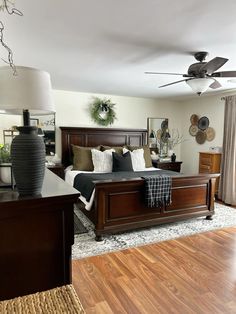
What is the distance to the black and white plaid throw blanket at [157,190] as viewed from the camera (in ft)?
10.2

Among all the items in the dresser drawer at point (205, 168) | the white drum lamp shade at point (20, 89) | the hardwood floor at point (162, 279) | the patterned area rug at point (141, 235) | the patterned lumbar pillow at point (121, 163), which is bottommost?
the hardwood floor at point (162, 279)

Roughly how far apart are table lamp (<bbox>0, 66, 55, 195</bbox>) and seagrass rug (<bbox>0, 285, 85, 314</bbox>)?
0.46 meters

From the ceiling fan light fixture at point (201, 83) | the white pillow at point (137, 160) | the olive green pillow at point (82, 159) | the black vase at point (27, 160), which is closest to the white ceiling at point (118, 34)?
the ceiling fan light fixture at point (201, 83)

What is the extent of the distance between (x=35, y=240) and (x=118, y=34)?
6.32 feet

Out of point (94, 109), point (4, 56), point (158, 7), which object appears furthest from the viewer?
point (94, 109)

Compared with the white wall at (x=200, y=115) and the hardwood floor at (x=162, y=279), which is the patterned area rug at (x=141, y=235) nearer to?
the hardwood floor at (x=162, y=279)

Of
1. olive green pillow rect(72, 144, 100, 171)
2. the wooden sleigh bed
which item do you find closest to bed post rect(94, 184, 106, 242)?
the wooden sleigh bed

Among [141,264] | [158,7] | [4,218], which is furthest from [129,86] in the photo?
[4,218]

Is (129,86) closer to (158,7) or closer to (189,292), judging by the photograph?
(158,7)

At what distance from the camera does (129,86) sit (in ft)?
14.4

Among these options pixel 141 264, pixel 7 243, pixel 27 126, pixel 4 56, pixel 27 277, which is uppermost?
pixel 4 56

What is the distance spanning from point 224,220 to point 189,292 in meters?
2.03

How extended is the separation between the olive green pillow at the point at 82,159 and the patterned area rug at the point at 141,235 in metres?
0.87

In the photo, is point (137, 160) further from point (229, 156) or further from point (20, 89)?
point (20, 89)
